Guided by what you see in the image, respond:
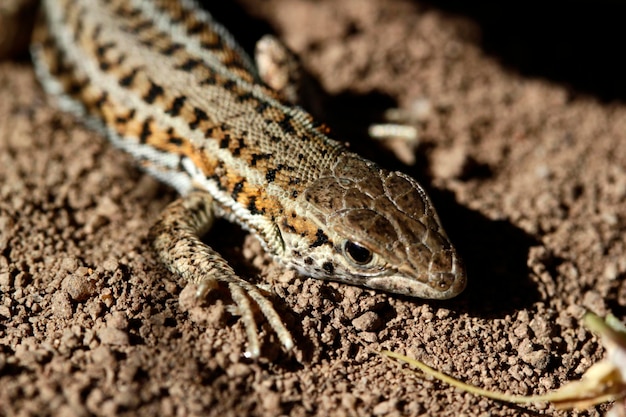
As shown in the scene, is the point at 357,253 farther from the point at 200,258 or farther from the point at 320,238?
the point at 200,258

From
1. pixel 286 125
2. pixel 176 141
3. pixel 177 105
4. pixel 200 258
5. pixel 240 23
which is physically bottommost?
pixel 200 258

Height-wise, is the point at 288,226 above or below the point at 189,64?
below

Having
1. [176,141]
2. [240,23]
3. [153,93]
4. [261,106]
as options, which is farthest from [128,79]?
[240,23]

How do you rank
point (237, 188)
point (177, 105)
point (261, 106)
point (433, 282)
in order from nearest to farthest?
point (433, 282)
point (237, 188)
point (261, 106)
point (177, 105)

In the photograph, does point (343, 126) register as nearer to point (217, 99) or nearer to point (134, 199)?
point (217, 99)

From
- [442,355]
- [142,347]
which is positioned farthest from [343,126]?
[142,347]

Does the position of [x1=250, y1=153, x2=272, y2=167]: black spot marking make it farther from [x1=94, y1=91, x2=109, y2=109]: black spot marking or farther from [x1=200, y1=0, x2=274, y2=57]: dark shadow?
[x1=200, y1=0, x2=274, y2=57]: dark shadow

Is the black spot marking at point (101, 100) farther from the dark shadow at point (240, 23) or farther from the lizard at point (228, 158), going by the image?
the dark shadow at point (240, 23)
